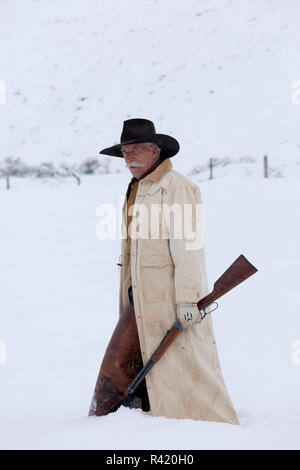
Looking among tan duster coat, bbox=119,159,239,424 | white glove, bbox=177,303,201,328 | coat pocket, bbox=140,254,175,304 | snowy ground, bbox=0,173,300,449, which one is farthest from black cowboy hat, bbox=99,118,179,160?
snowy ground, bbox=0,173,300,449

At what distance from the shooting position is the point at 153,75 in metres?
40.1

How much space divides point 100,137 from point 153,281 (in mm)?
32705

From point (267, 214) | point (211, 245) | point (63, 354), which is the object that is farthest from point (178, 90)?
point (63, 354)

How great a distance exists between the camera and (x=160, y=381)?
4227 millimetres

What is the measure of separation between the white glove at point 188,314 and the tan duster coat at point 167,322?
0.11 meters

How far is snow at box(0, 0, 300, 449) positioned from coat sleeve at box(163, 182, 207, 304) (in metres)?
0.77

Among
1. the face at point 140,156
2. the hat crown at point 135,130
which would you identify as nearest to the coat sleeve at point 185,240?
the face at point 140,156

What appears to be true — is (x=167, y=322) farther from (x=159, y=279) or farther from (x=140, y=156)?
(x=140, y=156)

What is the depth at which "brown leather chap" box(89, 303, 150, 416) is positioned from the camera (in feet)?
14.4

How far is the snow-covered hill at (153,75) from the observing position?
33000 mm

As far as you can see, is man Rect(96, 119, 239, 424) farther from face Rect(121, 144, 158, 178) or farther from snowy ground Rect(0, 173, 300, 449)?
snowy ground Rect(0, 173, 300, 449)

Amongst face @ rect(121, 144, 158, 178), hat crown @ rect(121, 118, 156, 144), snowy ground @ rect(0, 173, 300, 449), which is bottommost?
snowy ground @ rect(0, 173, 300, 449)

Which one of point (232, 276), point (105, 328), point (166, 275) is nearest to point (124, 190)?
point (105, 328)

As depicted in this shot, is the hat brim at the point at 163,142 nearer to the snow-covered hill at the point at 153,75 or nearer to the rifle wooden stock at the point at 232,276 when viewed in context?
the rifle wooden stock at the point at 232,276
